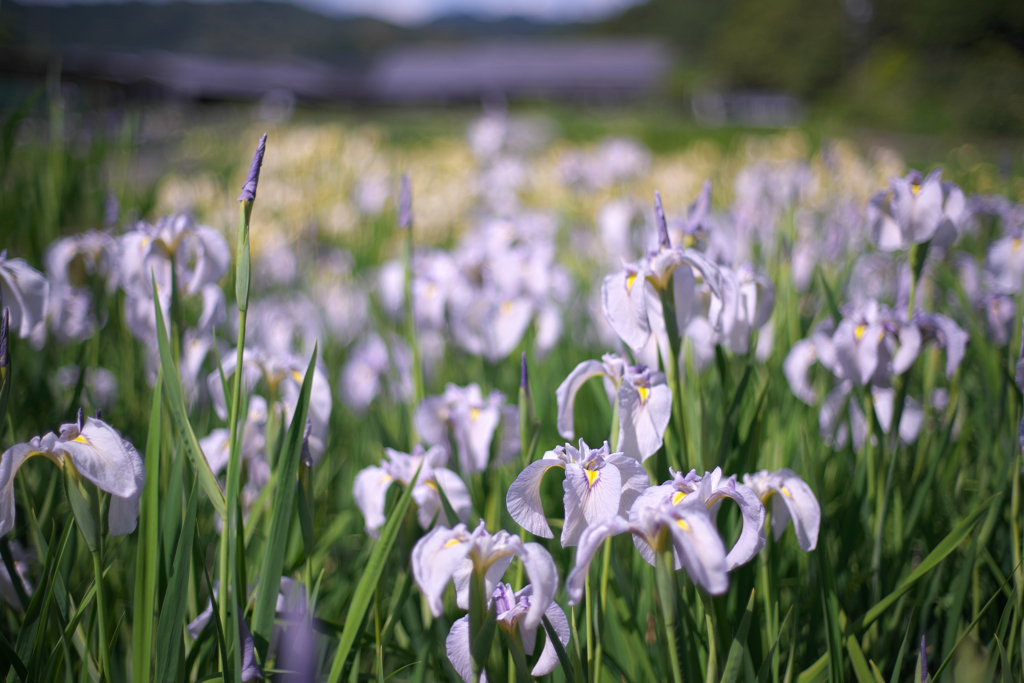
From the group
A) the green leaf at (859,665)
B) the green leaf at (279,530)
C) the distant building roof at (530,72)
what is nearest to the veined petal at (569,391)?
the green leaf at (279,530)

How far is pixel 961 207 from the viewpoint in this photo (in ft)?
4.78

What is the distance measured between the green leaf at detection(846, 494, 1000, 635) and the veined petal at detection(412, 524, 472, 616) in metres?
0.79

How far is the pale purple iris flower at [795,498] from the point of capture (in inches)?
43.1

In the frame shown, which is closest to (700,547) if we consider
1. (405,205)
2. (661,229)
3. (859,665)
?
(859,665)

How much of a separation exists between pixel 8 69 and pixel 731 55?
48527 mm

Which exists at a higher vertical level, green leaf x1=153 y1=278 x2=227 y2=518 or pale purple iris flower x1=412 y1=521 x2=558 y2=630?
green leaf x1=153 y1=278 x2=227 y2=518

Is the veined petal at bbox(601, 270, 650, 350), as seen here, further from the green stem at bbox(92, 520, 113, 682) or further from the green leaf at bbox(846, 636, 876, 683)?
the green stem at bbox(92, 520, 113, 682)

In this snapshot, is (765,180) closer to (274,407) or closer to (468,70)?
(274,407)

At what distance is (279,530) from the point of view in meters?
1.07

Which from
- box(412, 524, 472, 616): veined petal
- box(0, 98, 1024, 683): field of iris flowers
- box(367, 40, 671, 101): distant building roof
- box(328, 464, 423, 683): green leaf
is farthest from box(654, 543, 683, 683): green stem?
box(367, 40, 671, 101): distant building roof

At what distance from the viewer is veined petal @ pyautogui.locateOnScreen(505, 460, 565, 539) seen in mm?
890

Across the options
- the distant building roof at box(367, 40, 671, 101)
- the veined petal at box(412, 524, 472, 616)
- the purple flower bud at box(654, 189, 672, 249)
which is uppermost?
the distant building roof at box(367, 40, 671, 101)

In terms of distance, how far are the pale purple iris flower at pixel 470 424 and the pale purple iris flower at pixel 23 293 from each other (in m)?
0.90

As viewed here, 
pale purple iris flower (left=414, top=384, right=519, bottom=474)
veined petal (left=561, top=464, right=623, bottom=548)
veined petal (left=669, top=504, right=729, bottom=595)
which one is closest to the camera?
veined petal (left=669, top=504, right=729, bottom=595)
